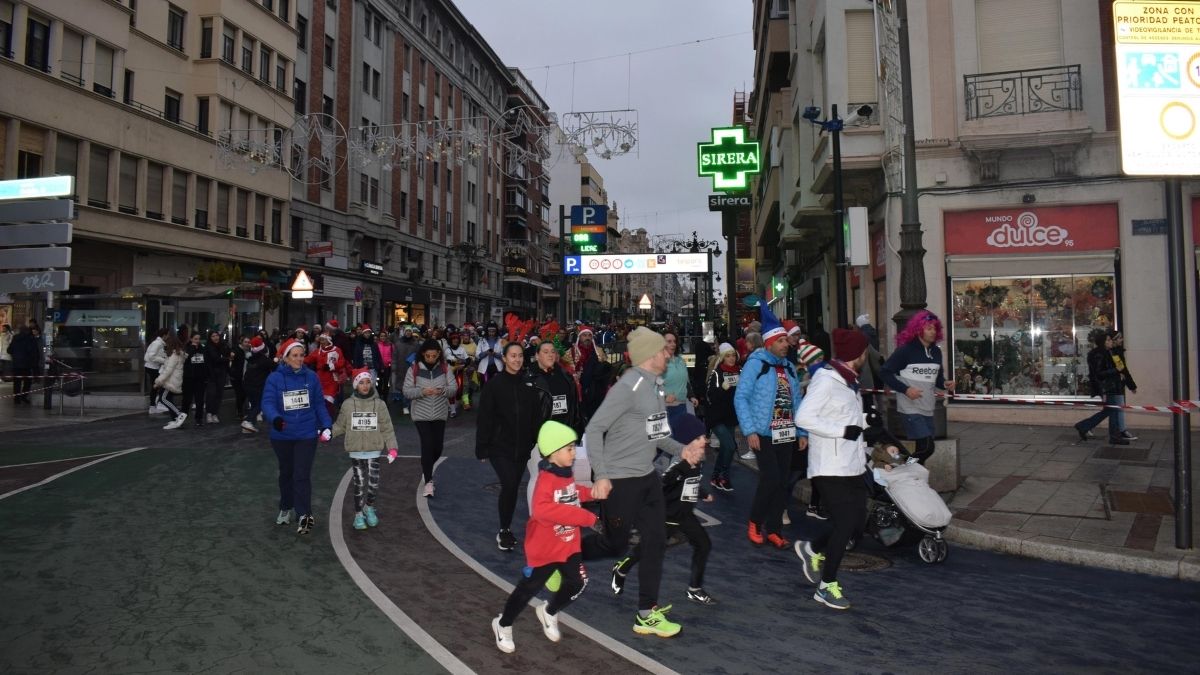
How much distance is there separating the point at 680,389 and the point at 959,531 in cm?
333

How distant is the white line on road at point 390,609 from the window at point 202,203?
26.3m

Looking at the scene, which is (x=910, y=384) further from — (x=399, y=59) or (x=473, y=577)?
(x=399, y=59)

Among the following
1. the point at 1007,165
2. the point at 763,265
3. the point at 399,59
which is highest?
the point at 399,59

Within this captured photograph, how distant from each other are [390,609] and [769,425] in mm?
3465

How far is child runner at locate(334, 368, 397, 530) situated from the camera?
705 cm

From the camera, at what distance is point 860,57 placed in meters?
15.6

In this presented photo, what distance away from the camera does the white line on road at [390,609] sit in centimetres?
401

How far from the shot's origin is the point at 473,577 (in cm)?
555

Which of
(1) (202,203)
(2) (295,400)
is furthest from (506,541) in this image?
(1) (202,203)

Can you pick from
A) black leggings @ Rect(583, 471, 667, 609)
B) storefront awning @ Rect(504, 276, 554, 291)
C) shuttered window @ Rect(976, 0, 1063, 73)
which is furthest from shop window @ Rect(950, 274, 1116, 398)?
storefront awning @ Rect(504, 276, 554, 291)

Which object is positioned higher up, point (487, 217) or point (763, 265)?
point (487, 217)

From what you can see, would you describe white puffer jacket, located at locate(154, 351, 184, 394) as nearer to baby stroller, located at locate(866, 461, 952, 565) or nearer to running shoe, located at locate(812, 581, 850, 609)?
baby stroller, located at locate(866, 461, 952, 565)

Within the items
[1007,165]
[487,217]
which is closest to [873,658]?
[1007,165]

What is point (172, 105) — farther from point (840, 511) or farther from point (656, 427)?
point (840, 511)
